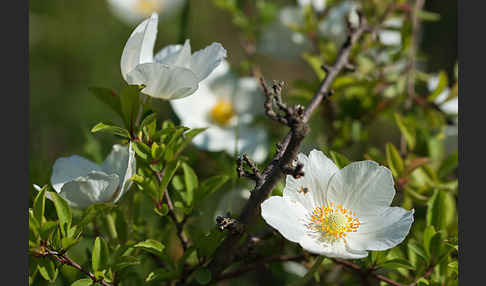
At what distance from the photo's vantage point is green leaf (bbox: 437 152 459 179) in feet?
2.32

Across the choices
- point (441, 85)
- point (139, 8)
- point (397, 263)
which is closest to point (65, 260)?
point (397, 263)

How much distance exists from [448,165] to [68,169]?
19.8 inches

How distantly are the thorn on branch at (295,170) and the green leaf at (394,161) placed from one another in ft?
0.79

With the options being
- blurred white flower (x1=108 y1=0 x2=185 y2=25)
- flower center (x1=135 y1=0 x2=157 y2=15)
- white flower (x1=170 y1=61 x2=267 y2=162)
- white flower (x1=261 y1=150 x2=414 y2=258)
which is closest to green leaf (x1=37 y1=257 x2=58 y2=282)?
white flower (x1=261 y1=150 x2=414 y2=258)

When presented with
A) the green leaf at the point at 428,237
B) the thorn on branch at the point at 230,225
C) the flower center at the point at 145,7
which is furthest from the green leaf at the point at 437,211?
the flower center at the point at 145,7

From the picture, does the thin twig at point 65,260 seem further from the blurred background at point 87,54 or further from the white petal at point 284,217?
the blurred background at point 87,54

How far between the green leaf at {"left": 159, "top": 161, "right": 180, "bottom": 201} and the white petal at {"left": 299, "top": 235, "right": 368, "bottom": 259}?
15 centimetres

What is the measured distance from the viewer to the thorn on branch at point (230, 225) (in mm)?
465

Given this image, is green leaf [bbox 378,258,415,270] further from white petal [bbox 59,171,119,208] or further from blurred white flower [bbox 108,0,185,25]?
blurred white flower [bbox 108,0,185,25]

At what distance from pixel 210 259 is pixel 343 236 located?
0.14 meters

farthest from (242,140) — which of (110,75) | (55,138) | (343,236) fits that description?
(110,75)

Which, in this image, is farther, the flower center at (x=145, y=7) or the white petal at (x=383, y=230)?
the flower center at (x=145, y=7)

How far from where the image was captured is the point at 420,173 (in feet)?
2.32

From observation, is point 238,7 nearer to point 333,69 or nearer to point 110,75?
point 333,69
